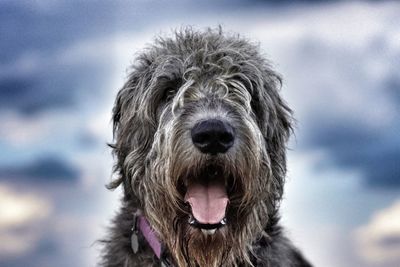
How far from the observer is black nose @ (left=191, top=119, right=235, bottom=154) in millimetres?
8633

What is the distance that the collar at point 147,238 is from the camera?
950 centimetres

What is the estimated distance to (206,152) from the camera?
8.69m

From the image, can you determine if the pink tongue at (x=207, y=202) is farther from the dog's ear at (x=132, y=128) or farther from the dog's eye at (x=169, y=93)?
the dog's eye at (x=169, y=93)

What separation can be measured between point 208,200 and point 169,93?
4.50ft

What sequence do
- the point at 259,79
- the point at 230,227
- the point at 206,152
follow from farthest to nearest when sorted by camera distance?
the point at 259,79 → the point at 230,227 → the point at 206,152

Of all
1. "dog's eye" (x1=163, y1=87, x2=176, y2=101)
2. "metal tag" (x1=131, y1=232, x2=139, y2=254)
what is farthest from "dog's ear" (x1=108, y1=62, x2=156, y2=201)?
"metal tag" (x1=131, y1=232, x2=139, y2=254)

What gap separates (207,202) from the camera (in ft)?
29.6

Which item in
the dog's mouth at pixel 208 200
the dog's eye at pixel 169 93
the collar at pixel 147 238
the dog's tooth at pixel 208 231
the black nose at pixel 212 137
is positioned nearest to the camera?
the black nose at pixel 212 137

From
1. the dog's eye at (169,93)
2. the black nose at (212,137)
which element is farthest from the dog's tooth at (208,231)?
the dog's eye at (169,93)

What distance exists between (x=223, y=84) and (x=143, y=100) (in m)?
0.90

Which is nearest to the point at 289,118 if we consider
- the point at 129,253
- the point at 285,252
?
the point at 285,252

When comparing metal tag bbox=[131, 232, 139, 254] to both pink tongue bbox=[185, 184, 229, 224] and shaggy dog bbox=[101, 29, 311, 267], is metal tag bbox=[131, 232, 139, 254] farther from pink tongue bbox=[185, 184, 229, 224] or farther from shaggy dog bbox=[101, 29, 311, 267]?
pink tongue bbox=[185, 184, 229, 224]

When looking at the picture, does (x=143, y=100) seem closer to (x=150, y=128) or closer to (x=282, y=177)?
(x=150, y=128)

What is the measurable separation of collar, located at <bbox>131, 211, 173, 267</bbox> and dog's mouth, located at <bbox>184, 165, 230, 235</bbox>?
0.62 metres
